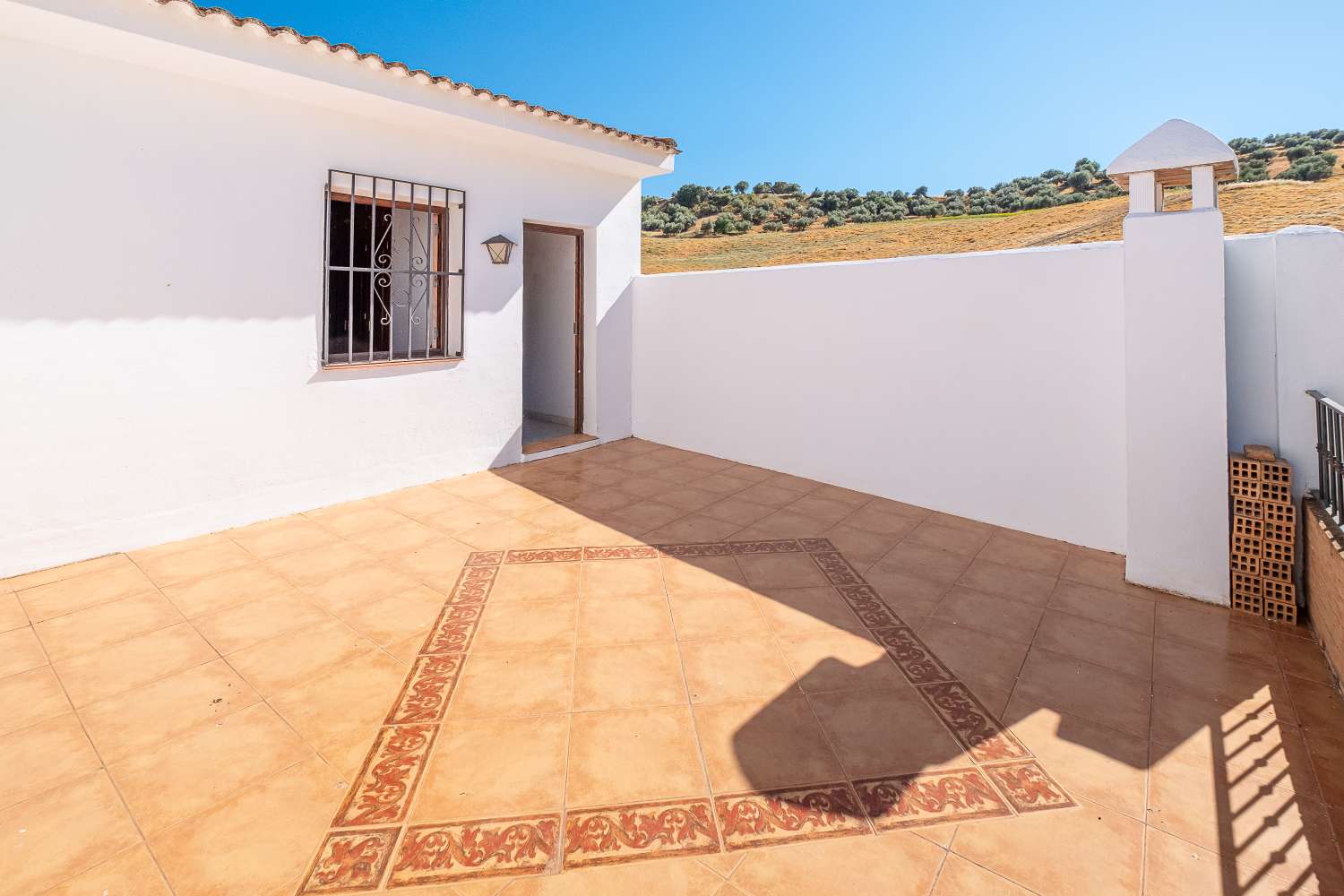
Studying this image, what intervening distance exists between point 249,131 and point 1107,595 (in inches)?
250

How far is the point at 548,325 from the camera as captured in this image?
8.10 meters

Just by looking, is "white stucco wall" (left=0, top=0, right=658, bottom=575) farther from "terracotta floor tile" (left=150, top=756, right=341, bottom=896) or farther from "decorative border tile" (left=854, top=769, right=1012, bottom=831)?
"decorative border tile" (left=854, top=769, right=1012, bottom=831)

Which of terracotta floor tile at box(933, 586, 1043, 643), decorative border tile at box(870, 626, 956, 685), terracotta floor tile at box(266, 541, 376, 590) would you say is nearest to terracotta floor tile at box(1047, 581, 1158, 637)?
terracotta floor tile at box(933, 586, 1043, 643)

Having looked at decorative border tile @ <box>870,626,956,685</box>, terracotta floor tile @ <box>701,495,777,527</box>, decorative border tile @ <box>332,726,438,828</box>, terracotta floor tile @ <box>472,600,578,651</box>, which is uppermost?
terracotta floor tile @ <box>701,495,777,527</box>

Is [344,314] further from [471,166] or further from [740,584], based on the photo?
[740,584]

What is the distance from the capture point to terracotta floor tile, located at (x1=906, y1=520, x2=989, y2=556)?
4258 millimetres

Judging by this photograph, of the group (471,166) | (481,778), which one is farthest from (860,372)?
(481,778)

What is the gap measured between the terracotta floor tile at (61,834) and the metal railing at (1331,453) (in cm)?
485

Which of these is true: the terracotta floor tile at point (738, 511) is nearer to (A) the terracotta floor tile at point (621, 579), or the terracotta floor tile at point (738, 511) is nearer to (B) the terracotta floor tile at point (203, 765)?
(A) the terracotta floor tile at point (621, 579)

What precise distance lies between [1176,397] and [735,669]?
2.92 meters

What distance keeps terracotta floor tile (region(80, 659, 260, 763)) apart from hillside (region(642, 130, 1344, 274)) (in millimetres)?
11123

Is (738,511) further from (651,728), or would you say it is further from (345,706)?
(345,706)

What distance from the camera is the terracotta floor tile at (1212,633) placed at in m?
2.97

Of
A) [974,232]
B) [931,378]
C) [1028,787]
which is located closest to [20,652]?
[1028,787]
